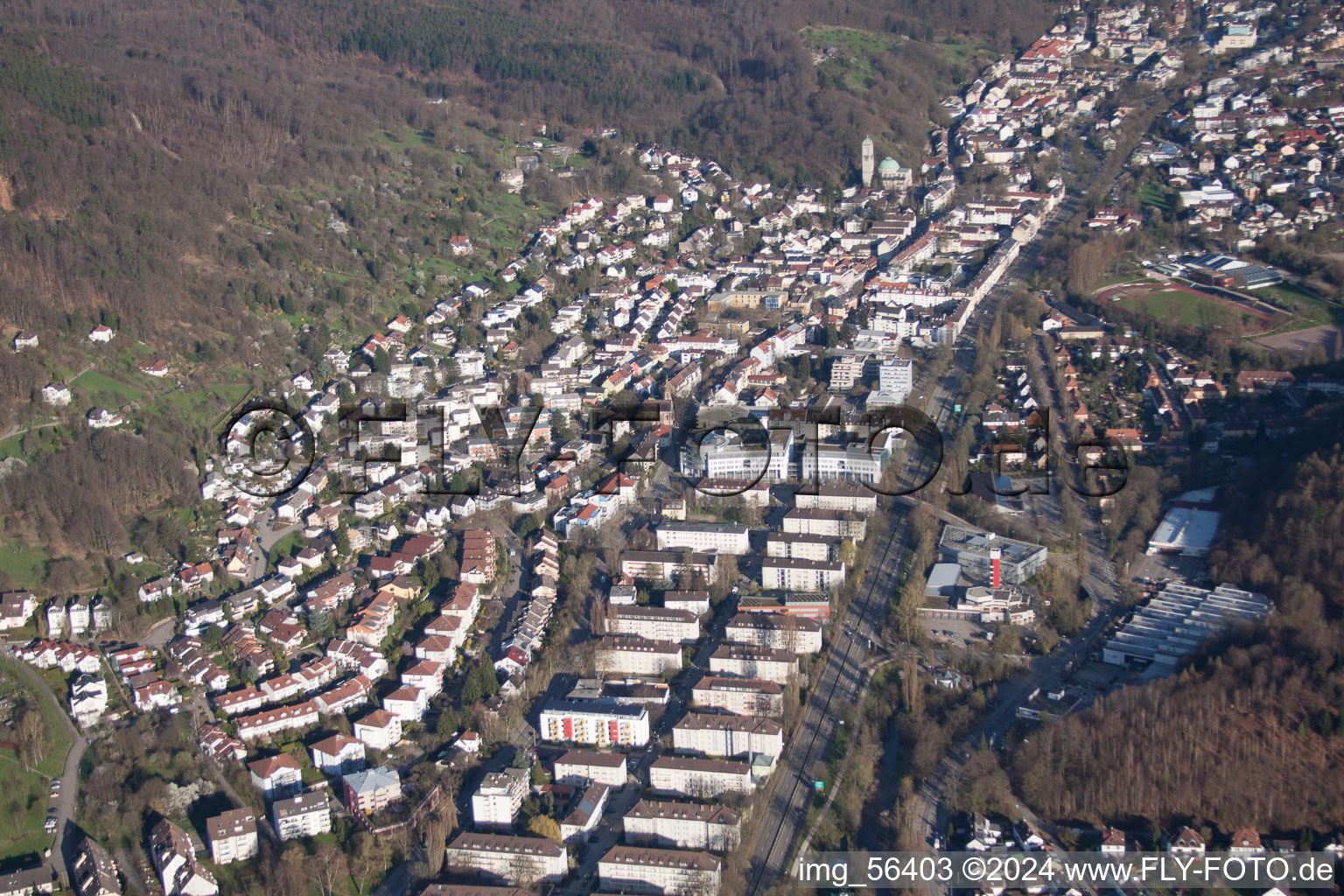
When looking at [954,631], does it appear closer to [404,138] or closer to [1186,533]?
[1186,533]

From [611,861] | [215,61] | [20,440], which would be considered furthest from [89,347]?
[215,61]

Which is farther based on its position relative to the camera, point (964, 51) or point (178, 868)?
point (964, 51)

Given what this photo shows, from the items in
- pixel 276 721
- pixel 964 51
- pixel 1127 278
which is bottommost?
pixel 276 721

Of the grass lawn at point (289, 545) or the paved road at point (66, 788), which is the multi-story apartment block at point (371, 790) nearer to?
the paved road at point (66, 788)

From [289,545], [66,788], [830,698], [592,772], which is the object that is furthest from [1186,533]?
[66,788]

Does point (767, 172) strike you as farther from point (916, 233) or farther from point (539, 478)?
point (539, 478)
